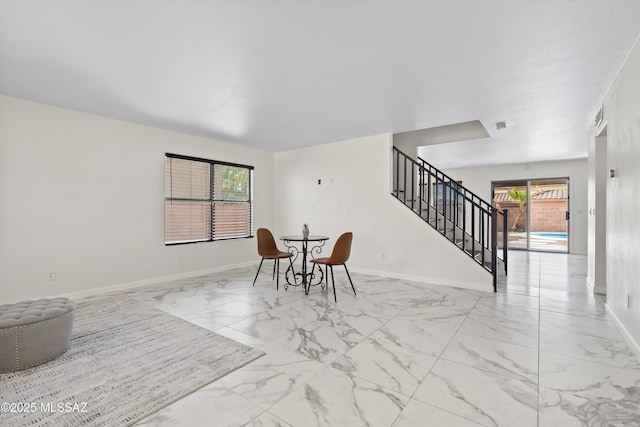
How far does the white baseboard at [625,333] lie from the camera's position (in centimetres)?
233

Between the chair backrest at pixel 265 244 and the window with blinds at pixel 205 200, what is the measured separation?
4.78 feet

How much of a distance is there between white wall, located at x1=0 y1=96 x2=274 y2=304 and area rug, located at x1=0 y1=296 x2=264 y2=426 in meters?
1.30

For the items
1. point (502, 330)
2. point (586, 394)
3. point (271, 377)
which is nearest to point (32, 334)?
point (271, 377)

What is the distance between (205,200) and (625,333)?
19.0 feet

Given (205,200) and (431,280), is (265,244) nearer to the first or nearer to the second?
(205,200)

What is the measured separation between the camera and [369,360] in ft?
7.48

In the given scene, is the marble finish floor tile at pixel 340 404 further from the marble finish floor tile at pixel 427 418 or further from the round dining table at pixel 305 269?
the round dining table at pixel 305 269

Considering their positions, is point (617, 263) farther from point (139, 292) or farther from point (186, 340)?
point (139, 292)

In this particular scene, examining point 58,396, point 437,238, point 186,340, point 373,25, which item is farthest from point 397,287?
point 58,396

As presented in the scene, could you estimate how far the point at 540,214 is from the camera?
28.8 ft

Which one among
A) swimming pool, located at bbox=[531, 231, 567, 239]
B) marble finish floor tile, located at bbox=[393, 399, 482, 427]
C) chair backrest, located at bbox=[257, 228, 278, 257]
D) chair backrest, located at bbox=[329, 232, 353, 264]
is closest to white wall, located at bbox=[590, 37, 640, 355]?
marble finish floor tile, located at bbox=[393, 399, 482, 427]

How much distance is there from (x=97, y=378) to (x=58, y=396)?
0.72 ft

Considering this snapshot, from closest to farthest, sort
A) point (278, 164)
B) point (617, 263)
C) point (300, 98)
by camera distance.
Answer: point (617, 263)
point (300, 98)
point (278, 164)

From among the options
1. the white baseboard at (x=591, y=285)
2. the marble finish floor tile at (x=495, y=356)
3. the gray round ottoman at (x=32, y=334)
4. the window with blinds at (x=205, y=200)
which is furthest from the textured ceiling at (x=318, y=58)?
the marble finish floor tile at (x=495, y=356)
